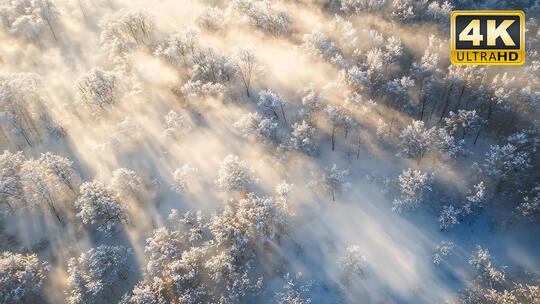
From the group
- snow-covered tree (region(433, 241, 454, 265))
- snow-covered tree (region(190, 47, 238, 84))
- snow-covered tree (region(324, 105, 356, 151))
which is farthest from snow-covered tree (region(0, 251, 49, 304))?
snow-covered tree (region(433, 241, 454, 265))

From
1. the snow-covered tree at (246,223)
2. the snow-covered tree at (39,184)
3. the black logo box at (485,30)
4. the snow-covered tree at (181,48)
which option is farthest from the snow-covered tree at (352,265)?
the snow-covered tree at (181,48)

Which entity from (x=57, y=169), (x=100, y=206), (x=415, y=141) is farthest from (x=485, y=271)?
(x=57, y=169)

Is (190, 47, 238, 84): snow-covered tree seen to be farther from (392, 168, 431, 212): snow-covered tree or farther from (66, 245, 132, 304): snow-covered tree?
(392, 168, 431, 212): snow-covered tree

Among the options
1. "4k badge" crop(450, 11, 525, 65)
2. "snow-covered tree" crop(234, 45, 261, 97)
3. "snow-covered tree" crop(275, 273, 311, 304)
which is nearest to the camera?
"snow-covered tree" crop(275, 273, 311, 304)

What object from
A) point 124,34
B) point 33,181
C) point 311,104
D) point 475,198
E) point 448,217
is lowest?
point 448,217

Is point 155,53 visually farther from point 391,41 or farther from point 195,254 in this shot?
point 391,41

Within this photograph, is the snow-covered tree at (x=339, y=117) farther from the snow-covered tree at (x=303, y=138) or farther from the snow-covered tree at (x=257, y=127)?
the snow-covered tree at (x=257, y=127)

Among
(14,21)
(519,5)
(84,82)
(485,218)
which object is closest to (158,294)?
(84,82)

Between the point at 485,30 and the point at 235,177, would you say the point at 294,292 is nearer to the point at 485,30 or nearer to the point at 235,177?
the point at 235,177
